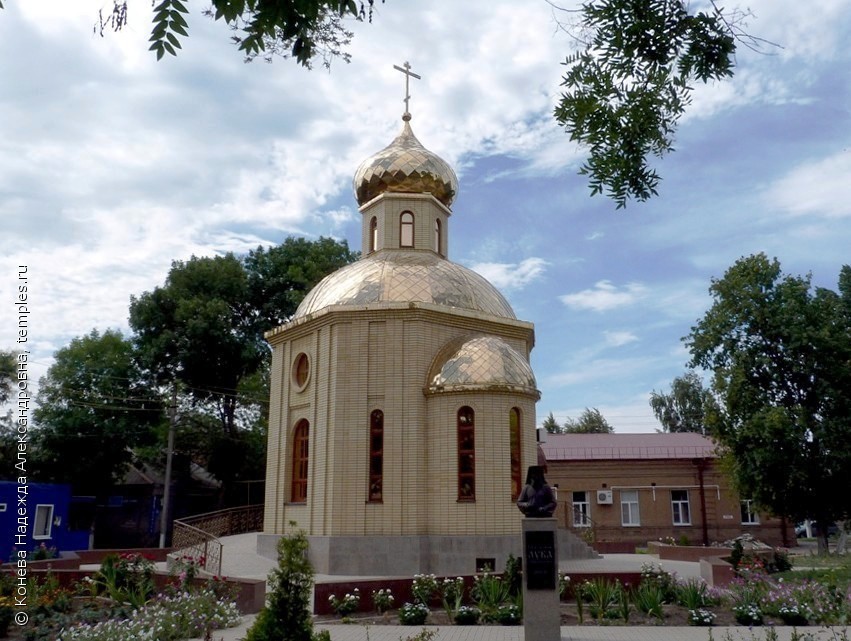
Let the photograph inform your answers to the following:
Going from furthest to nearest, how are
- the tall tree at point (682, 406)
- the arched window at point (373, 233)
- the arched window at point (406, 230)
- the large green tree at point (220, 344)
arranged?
1. the tall tree at point (682, 406)
2. the large green tree at point (220, 344)
3. the arched window at point (373, 233)
4. the arched window at point (406, 230)

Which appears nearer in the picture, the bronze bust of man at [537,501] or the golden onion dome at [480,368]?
the bronze bust of man at [537,501]

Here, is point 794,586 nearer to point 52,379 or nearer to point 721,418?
point 721,418

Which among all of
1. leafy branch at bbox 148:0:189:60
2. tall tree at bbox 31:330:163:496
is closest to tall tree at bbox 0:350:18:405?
tall tree at bbox 31:330:163:496

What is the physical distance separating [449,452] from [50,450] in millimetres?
19335

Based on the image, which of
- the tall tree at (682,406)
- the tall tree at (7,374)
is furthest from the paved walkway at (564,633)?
the tall tree at (682,406)

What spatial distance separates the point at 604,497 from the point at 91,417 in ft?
62.9

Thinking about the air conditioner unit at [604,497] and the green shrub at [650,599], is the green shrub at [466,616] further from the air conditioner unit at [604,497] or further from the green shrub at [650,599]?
the air conditioner unit at [604,497]

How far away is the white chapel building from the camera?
47.3 feet

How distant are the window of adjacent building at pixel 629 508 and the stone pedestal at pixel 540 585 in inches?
807

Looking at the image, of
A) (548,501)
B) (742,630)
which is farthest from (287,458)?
(742,630)

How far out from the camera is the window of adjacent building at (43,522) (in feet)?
73.6

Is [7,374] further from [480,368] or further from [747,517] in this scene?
[747,517]

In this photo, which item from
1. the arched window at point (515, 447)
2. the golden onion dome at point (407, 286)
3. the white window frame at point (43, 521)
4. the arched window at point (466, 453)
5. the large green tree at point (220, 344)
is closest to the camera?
the arched window at point (466, 453)

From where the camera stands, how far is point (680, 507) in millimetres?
28203
